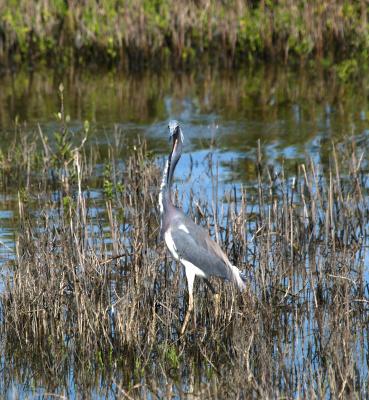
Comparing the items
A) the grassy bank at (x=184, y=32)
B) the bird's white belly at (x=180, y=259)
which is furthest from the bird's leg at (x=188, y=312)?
the grassy bank at (x=184, y=32)

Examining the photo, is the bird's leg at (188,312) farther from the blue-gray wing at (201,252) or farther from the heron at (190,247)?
the blue-gray wing at (201,252)

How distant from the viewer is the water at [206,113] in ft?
35.4

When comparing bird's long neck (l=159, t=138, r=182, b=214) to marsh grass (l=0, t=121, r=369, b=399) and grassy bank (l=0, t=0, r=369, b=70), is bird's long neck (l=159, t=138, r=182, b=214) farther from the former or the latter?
grassy bank (l=0, t=0, r=369, b=70)

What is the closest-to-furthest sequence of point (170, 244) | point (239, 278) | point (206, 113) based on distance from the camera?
point (239, 278)
point (170, 244)
point (206, 113)

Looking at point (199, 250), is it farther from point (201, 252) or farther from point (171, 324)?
point (171, 324)

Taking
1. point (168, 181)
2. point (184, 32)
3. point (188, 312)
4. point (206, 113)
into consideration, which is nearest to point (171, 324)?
point (188, 312)

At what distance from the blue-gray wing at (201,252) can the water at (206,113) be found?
1.99m

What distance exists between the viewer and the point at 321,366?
552 centimetres

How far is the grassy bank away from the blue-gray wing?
1047 centimetres

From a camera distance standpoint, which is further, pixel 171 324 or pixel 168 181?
pixel 168 181

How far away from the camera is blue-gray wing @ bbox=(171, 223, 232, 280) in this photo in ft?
20.2

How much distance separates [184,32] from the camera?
16.6 meters

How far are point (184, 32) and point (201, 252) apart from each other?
1082cm

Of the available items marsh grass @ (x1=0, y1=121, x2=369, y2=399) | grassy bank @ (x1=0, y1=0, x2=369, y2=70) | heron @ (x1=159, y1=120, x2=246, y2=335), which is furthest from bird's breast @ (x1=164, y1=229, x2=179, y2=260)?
grassy bank @ (x1=0, y1=0, x2=369, y2=70)
